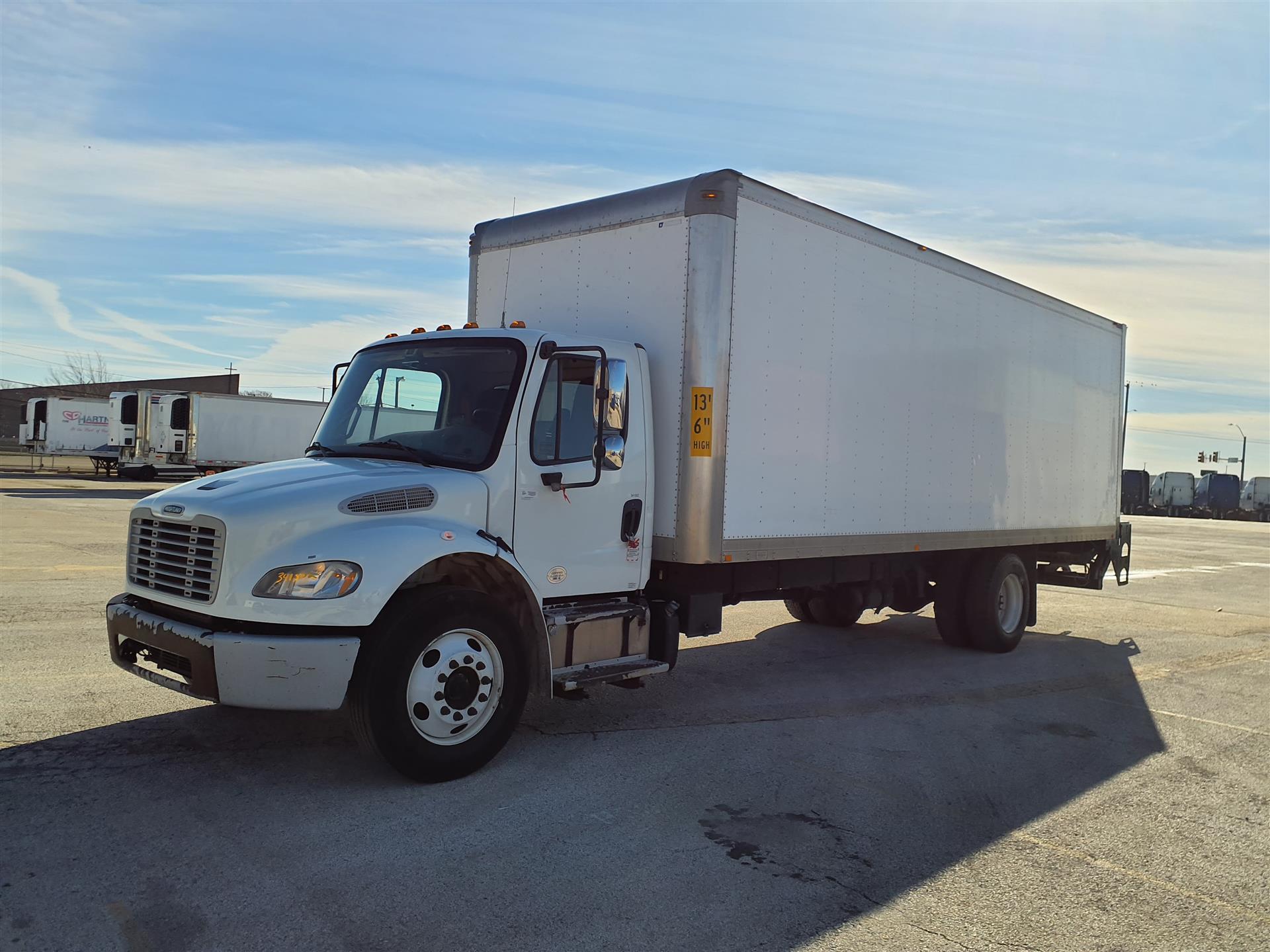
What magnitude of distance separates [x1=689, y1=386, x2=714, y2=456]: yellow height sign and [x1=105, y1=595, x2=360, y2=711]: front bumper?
105 inches

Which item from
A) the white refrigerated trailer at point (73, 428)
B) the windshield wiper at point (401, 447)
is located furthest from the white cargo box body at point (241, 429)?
the windshield wiper at point (401, 447)

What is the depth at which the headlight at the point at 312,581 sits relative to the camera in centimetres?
501

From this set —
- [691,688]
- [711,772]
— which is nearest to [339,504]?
[711,772]

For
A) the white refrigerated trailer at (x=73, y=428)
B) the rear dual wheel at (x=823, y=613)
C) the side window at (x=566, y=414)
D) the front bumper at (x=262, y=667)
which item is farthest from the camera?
the white refrigerated trailer at (x=73, y=428)

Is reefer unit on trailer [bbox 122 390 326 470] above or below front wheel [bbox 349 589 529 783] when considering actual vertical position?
above

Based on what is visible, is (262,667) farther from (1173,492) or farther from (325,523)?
(1173,492)

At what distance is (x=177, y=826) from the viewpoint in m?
4.64

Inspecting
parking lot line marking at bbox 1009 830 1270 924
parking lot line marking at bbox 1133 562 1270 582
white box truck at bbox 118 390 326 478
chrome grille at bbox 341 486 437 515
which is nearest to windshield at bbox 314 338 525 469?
chrome grille at bbox 341 486 437 515

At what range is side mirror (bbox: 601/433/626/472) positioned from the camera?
6352 millimetres

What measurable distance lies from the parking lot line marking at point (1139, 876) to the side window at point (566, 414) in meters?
3.24

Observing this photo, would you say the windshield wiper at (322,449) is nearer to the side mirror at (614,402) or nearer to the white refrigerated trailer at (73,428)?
the side mirror at (614,402)

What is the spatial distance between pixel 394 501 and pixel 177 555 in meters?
1.17

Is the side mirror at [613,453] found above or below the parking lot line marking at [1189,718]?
above

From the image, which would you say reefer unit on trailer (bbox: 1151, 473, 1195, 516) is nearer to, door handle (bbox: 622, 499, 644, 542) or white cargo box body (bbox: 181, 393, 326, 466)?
white cargo box body (bbox: 181, 393, 326, 466)
